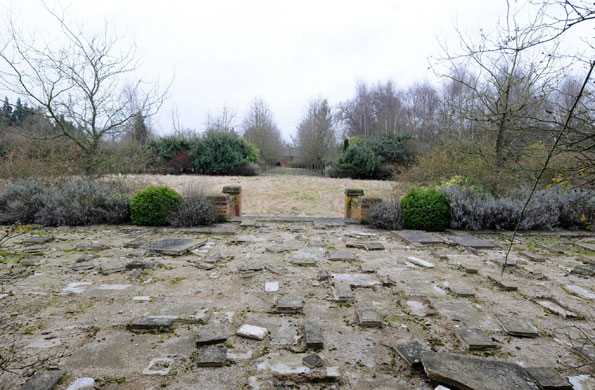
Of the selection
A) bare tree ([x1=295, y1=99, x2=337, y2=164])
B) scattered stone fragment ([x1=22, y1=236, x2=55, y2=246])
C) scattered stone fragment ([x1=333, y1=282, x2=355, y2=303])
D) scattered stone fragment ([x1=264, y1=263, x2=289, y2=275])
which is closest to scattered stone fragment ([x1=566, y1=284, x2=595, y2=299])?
scattered stone fragment ([x1=333, y1=282, x2=355, y2=303])

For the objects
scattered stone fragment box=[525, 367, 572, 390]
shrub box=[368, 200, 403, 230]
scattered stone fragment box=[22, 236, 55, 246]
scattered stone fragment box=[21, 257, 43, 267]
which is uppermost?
shrub box=[368, 200, 403, 230]

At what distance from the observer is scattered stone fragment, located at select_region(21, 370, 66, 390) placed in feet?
5.79

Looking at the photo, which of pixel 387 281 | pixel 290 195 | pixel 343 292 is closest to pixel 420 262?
pixel 387 281

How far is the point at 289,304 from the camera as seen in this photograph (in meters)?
2.87

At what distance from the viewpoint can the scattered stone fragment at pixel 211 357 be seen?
2031mm

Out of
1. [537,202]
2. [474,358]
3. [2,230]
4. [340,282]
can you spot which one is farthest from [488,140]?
[2,230]

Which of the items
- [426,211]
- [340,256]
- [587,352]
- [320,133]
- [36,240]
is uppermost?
[320,133]

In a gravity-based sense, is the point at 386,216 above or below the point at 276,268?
above

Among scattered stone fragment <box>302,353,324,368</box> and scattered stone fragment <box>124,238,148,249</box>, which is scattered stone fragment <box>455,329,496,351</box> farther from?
scattered stone fragment <box>124,238,148,249</box>

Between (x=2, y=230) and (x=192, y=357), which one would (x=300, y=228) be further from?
(x=2, y=230)

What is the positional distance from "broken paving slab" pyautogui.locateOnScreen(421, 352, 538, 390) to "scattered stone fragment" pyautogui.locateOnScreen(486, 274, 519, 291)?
1543mm

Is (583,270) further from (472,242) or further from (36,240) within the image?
(36,240)

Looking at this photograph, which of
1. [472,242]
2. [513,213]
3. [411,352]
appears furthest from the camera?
[513,213]

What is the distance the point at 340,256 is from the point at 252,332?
7.21 feet
